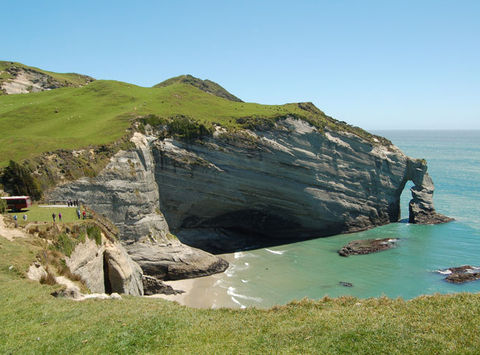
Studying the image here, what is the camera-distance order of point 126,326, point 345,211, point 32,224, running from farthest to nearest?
1. point 345,211
2. point 32,224
3. point 126,326

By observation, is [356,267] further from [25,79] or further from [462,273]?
[25,79]

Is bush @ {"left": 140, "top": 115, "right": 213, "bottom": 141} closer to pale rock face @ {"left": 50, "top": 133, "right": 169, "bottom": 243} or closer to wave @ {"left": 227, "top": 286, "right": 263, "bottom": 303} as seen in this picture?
pale rock face @ {"left": 50, "top": 133, "right": 169, "bottom": 243}

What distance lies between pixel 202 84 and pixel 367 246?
74.6 meters

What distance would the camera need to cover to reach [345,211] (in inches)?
2256

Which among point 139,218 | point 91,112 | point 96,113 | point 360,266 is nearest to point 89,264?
point 139,218

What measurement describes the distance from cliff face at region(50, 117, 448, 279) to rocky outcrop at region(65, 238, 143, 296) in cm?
1225

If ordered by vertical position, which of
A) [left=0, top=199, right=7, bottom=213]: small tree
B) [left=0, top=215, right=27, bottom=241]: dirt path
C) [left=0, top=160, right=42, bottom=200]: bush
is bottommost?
[left=0, top=215, right=27, bottom=241]: dirt path

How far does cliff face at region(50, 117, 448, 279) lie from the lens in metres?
41.0

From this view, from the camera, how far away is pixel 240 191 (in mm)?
50656

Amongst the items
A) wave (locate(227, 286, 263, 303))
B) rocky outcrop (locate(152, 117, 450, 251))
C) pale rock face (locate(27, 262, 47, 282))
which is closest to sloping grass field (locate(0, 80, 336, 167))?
rocky outcrop (locate(152, 117, 450, 251))

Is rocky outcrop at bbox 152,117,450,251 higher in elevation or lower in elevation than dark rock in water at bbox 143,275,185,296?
higher

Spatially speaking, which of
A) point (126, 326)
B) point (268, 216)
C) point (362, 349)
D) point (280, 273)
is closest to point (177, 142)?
point (268, 216)

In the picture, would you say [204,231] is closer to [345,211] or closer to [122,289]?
[345,211]

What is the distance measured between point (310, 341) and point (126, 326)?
6213 mm
